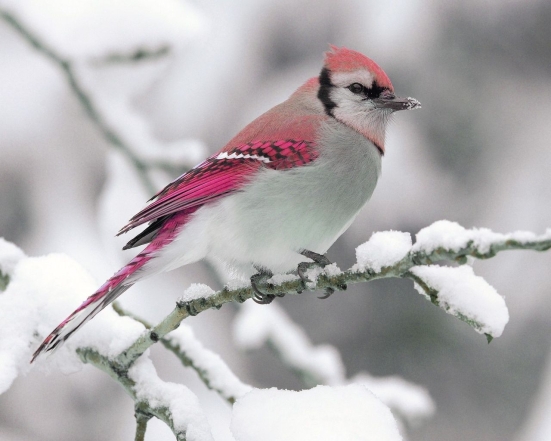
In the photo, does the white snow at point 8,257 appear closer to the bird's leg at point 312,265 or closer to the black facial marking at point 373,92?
the bird's leg at point 312,265

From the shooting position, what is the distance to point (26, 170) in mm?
4273

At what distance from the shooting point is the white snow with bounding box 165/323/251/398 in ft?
6.02

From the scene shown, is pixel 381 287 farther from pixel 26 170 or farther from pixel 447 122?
pixel 26 170

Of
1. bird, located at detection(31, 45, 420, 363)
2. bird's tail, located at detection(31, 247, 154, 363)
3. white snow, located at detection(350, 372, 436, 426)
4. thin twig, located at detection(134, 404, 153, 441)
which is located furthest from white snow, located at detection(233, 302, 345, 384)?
thin twig, located at detection(134, 404, 153, 441)

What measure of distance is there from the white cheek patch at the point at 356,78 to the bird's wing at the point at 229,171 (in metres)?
0.38

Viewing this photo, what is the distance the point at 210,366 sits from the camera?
185 cm

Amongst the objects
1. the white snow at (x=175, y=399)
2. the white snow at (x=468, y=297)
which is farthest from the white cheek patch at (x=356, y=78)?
the white snow at (x=468, y=297)

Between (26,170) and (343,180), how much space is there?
2.72m

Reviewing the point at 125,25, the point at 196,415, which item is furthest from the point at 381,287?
the point at 196,415

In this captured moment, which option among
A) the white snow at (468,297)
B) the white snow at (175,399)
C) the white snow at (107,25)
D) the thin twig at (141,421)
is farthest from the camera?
the white snow at (107,25)

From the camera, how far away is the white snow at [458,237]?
965mm

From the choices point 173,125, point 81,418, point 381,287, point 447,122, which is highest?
point 447,122

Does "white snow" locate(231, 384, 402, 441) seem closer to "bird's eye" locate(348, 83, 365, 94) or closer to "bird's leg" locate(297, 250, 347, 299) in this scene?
"bird's leg" locate(297, 250, 347, 299)

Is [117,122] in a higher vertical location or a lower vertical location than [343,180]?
higher
